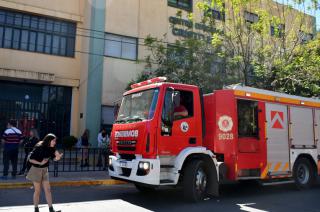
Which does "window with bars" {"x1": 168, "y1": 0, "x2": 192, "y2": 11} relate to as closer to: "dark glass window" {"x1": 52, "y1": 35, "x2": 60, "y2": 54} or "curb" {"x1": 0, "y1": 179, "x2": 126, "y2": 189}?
"dark glass window" {"x1": 52, "y1": 35, "x2": 60, "y2": 54}

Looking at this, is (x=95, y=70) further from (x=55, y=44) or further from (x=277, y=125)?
(x=277, y=125)

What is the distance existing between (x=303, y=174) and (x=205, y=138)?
4.25m

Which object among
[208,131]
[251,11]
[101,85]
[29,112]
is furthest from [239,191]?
[29,112]

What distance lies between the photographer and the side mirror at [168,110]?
8447 mm

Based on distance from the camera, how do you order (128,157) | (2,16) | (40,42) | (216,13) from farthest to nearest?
1. (40,42)
2. (216,13)
3. (2,16)
4. (128,157)

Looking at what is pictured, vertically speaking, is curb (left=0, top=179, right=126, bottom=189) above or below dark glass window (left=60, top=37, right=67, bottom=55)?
below

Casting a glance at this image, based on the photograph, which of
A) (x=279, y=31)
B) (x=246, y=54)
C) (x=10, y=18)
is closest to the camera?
(x=246, y=54)

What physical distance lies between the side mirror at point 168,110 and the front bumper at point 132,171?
0.95 m

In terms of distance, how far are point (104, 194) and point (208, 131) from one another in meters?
3.43

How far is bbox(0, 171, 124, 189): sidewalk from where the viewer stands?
10805mm

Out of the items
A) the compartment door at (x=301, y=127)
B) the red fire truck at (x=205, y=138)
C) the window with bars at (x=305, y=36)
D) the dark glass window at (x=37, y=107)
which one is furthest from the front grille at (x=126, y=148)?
the window with bars at (x=305, y=36)

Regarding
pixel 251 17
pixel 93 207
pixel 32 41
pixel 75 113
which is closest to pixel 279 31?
pixel 251 17

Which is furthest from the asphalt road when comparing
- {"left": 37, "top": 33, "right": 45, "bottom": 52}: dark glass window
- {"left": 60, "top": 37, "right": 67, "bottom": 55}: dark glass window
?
{"left": 60, "top": 37, "right": 67, "bottom": 55}: dark glass window

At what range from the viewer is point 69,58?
2011cm
